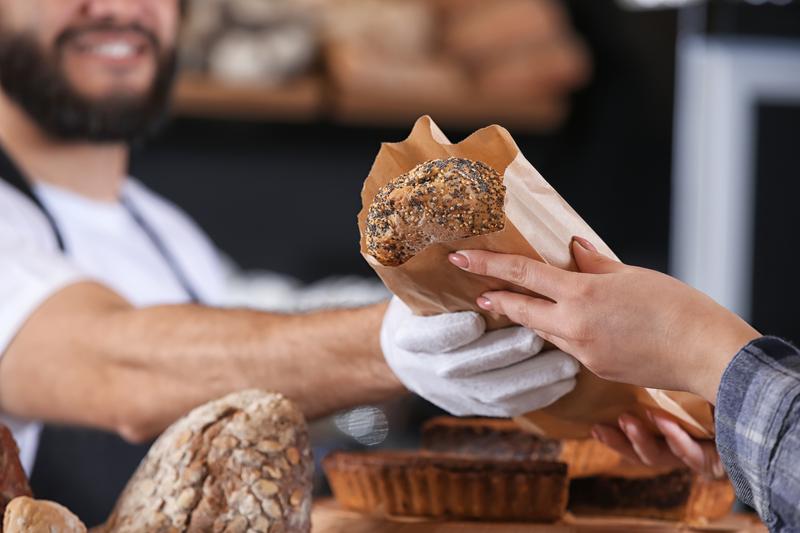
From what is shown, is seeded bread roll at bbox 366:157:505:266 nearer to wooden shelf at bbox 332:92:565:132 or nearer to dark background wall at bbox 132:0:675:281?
wooden shelf at bbox 332:92:565:132

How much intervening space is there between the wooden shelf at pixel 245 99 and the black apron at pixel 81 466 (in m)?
1.24

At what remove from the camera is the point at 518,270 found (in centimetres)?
86

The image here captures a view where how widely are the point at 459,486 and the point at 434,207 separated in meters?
0.40

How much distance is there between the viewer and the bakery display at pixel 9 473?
86cm

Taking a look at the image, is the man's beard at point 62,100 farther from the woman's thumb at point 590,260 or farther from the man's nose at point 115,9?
the woman's thumb at point 590,260

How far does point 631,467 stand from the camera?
120cm

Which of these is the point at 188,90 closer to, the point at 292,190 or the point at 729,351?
the point at 292,190

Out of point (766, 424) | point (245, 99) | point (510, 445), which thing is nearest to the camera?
point (766, 424)

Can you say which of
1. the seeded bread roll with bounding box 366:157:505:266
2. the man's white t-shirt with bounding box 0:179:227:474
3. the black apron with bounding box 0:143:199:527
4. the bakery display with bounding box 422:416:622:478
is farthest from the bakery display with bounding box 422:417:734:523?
the black apron with bounding box 0:143:199:527

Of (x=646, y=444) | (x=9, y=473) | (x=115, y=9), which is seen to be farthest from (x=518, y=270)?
(x=115, y=9)

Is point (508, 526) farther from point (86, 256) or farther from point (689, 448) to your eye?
point (86, 256)

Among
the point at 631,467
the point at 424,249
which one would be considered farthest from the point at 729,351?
the point at 631,467

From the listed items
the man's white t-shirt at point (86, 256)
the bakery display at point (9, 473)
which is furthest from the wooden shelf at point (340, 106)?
the bakery display at point (9, 473)

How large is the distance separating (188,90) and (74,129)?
1114 mm
